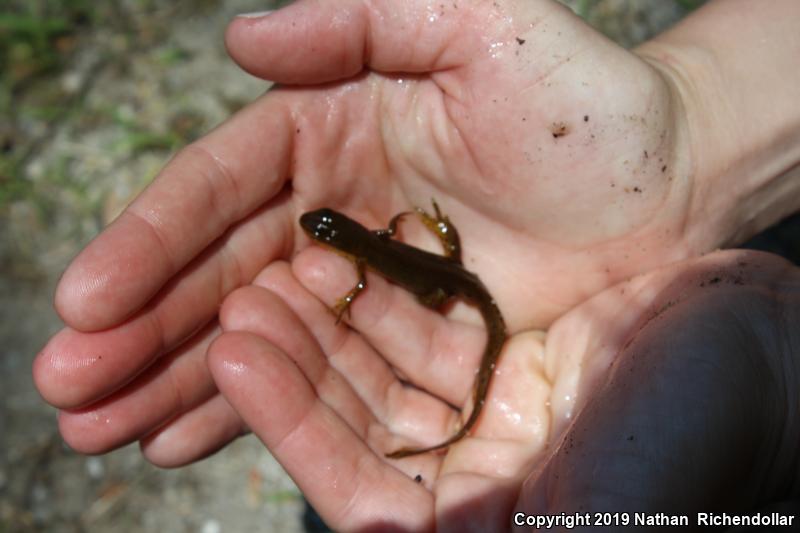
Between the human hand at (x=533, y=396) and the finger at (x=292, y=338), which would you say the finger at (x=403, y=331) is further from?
the finger at (x=292, y=338)

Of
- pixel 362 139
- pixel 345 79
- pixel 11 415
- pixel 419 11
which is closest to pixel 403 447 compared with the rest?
pixel 362 139

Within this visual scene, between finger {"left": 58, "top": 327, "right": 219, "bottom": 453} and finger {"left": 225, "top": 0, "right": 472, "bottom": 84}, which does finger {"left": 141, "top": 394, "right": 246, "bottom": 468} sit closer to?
finger {"left": 58, "top": 327, "right": 219, "bottom": 453}

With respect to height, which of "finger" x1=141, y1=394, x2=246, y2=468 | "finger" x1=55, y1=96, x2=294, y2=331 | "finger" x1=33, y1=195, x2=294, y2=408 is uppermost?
"finger" x1=55, y1=96, x2=294, y2=331

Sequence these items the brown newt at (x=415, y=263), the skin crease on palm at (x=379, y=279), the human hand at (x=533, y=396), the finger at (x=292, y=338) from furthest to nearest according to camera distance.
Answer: the brown newt at (x=415, y=263)
the finger at (x=292, y=338)
the skin crease on palm at (x=379, y=279)
the human hand at (x=533, y=396)

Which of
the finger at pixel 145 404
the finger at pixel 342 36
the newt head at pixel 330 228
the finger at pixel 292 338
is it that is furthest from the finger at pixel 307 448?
the finger at pixel 342 36

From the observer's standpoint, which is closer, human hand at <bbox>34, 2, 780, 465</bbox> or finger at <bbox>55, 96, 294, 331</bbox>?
finger at <bbox>55, 96, 294, 331</bbox>

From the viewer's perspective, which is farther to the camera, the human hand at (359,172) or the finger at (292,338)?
the finger at (292,338)

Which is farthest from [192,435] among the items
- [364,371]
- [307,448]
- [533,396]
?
[533,396]

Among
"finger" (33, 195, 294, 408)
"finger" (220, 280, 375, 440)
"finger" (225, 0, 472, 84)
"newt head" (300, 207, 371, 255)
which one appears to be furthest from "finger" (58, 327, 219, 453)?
"finger" (225, 0, 472, 84)
